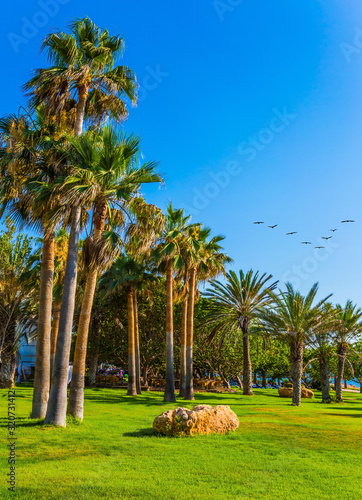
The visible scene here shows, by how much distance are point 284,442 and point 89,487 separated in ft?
23.5

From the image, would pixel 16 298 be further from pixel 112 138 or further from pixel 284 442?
pixel 284 442

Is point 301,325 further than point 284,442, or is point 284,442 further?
point 301,325

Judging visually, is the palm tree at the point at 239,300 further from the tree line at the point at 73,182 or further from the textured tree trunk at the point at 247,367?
the tree line at the point at 73,182

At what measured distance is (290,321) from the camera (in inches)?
1165

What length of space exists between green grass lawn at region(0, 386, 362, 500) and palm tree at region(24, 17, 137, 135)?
10.9 meters

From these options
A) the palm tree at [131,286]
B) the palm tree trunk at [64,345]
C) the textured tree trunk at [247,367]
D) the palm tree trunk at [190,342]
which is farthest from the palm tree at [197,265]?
the palm tree trunk at [64,345]

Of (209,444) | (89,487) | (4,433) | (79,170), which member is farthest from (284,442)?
(79,170)

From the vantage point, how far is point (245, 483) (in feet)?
25.1

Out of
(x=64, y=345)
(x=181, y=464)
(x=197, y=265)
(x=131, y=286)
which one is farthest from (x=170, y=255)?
(x=181, y=464)

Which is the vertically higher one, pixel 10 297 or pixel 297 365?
pixel 10 297

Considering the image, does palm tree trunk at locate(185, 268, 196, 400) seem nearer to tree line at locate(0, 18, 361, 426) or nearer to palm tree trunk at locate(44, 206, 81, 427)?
tree line at locate(0, 18, 361, 426)

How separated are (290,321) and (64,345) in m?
20.3

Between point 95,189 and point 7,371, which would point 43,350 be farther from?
point 7,371

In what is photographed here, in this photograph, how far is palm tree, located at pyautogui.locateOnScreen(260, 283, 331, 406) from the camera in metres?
29.4
